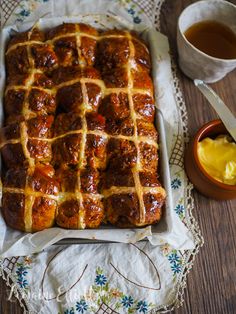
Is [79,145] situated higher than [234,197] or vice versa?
[79,145]

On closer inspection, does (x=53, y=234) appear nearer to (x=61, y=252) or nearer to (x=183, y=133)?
(x=61, y=252)

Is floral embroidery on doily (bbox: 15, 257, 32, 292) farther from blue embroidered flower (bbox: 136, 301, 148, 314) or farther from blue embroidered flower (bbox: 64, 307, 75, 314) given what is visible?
blue embroidered flower (bbox: 136, 301, 148, 314)

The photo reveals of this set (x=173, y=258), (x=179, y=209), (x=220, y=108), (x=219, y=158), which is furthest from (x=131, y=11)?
(x=173, y=258)

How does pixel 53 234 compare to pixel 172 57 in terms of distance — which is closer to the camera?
pixel 53 234

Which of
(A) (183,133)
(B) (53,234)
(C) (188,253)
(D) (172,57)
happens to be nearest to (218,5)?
(D) (172,57)

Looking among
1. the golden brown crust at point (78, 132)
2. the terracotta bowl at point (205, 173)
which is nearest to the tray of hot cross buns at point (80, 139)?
the golden brown crust at point (78, 132)

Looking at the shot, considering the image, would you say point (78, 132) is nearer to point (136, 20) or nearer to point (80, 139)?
point (80, 139)
